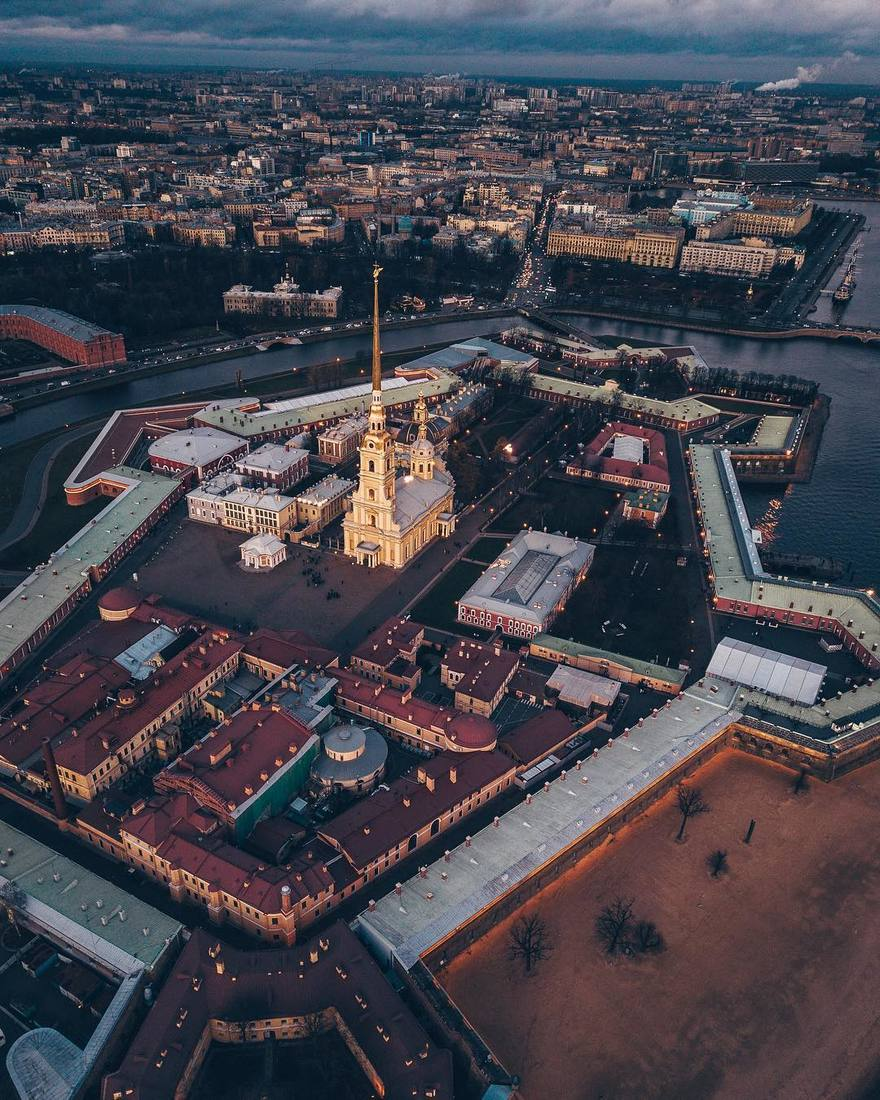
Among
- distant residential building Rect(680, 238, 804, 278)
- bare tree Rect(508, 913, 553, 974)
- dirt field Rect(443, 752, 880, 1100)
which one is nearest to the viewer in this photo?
dirt field Rect(443, 752, 880, 1100)

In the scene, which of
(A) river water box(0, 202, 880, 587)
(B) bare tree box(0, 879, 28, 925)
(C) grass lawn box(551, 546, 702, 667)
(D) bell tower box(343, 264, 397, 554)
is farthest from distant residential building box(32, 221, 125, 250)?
(B) bare tree box(0, 879, 28, 925)

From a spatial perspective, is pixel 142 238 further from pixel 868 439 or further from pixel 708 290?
pixel 868 439

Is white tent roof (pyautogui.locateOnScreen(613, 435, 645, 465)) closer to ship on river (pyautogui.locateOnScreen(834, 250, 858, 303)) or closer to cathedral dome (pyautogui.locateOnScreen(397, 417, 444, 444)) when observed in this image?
cathedral dome (pyautogui.locateOnScreen(397, 417, 444, 444))

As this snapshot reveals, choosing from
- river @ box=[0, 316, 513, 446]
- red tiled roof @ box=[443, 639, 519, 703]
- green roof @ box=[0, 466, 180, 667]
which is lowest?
river @ box=[0, 316, 513, 446]

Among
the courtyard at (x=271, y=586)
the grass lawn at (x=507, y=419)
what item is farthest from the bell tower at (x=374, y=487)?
the grass lawn at (x=507, y=419)

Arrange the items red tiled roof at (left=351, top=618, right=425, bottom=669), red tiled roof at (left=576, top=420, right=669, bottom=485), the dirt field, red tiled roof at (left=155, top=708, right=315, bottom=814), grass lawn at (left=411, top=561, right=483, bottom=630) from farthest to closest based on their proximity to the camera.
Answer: red tiled roof at (left=576, top=420, right=669, bottom=485)
grass lawn at (left=411, top=561, right=483, bottom=630)
red tiled roof at (left=351, top=618, right=425, bottom=669)
red tiled roof at (left=155, top=708, right=315, bottom=814)
the dirt field
